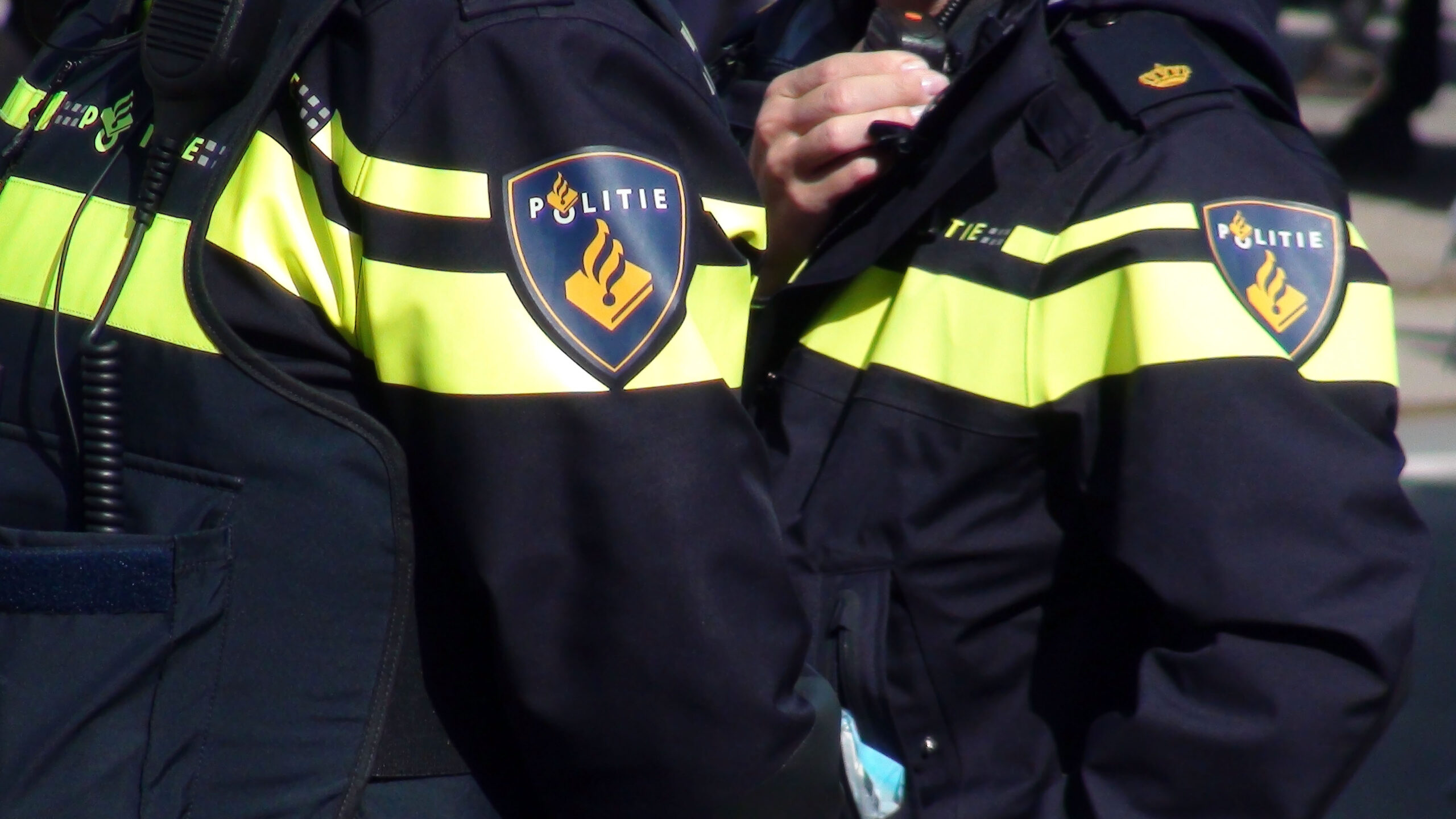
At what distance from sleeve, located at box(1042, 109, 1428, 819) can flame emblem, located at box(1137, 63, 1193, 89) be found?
2.3 inches

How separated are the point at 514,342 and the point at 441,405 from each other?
2.9 inches

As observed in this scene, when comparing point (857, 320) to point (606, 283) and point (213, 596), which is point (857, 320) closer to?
point (606, 283)

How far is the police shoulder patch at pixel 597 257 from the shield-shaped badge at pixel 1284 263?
A: 553 millimetres

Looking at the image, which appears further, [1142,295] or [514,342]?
[1142,295]

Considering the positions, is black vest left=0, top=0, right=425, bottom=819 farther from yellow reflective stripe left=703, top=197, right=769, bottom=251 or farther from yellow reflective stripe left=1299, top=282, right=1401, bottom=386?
yellow reflective stripe left=1299, top=282, right=1401, bottom=386

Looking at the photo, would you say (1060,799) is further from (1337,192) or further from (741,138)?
(741,138)

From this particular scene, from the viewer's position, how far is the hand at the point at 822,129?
5.12 ft

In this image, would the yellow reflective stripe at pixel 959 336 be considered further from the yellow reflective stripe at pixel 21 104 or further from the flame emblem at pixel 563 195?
the yellow reflective stripe at pixel 21 104

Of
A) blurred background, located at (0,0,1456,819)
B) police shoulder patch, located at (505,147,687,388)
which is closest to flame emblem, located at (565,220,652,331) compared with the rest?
police shoulder patch, located at (505,147,687,388)

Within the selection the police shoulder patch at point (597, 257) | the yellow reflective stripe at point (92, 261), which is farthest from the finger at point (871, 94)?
the yellow reflective stripe at point (92, 261)

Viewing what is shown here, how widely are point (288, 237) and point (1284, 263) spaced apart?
0.89 meters

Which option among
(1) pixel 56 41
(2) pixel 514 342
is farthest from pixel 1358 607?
(1) pixel 56 41

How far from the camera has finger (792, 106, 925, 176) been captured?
61.4 inches

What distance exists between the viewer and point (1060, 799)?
1.45 meters
